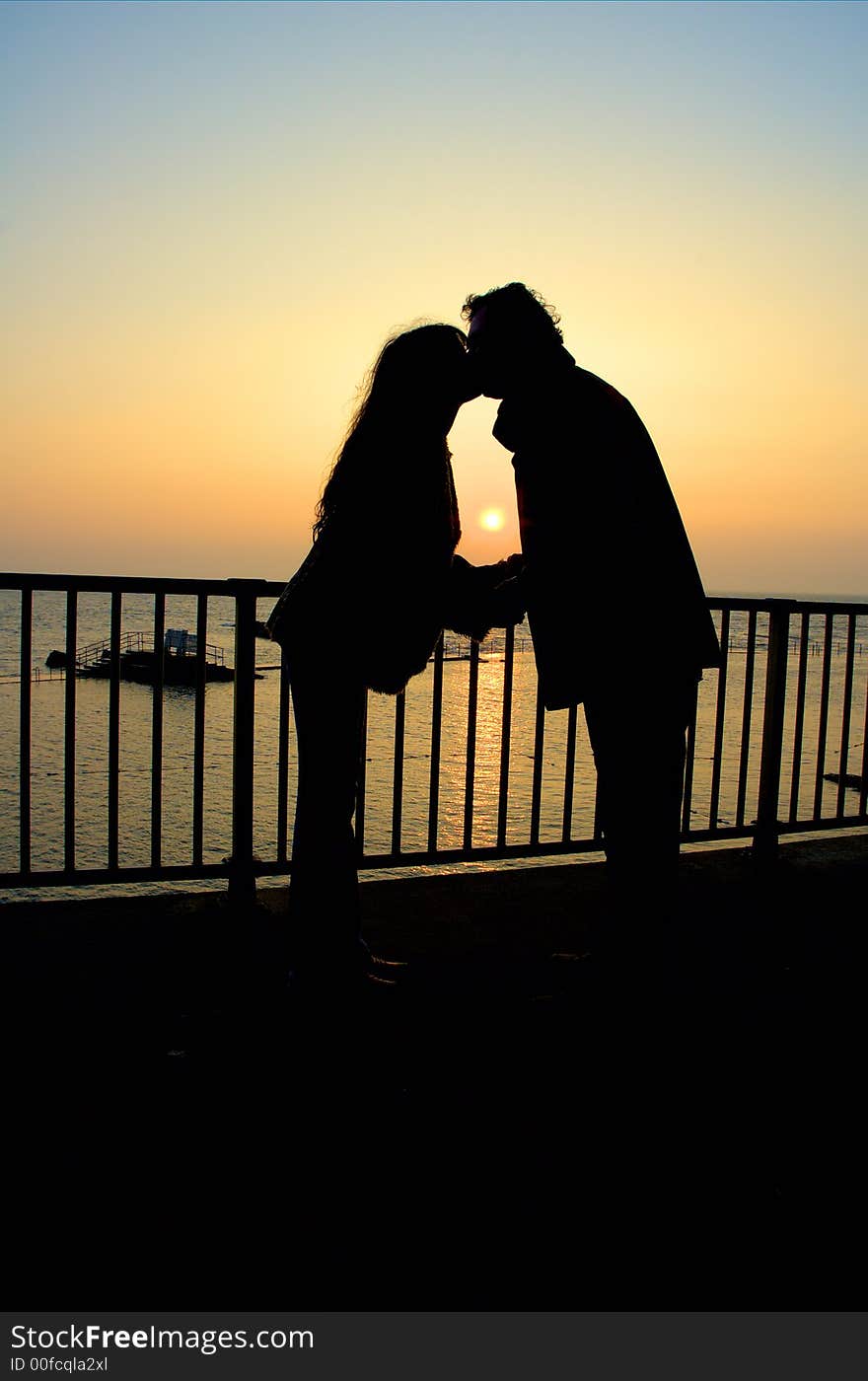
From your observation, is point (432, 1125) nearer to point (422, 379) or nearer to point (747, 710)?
point (422, 379)

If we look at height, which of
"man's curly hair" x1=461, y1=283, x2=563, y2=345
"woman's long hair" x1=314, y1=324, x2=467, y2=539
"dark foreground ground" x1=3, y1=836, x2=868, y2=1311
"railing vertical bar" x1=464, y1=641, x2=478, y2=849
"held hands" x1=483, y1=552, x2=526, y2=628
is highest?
"man's curly hair" x1=461, y1=283, x2=563, y2=345

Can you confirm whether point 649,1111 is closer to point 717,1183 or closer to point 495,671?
point 717,1183

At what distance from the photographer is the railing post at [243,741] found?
3.37m

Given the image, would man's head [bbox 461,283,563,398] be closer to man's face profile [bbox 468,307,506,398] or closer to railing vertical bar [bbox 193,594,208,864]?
man's face profile [bbox 468,307,506,398]

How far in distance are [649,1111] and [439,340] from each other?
1.80 meters

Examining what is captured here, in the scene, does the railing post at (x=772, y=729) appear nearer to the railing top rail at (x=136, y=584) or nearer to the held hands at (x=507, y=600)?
the held hands at (x=507, y=600)

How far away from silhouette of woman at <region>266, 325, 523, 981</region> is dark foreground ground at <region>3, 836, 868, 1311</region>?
339mm

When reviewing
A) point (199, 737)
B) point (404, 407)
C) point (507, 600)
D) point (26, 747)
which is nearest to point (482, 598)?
point (507, 600)

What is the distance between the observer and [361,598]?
2420 millimetres

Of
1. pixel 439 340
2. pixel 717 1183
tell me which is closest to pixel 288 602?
pixel 439 340

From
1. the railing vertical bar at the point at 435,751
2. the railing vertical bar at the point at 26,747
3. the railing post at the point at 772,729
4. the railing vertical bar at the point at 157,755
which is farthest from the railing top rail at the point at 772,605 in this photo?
the railing vertical bar at the point at 26,747

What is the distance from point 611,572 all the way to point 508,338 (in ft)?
1.98

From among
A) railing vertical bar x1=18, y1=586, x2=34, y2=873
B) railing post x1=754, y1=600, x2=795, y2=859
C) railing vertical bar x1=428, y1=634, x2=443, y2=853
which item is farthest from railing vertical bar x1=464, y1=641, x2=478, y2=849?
railing vertical bar x1=18, y1=586, x2=34, y2=873

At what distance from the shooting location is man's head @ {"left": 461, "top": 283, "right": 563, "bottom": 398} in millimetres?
2365
